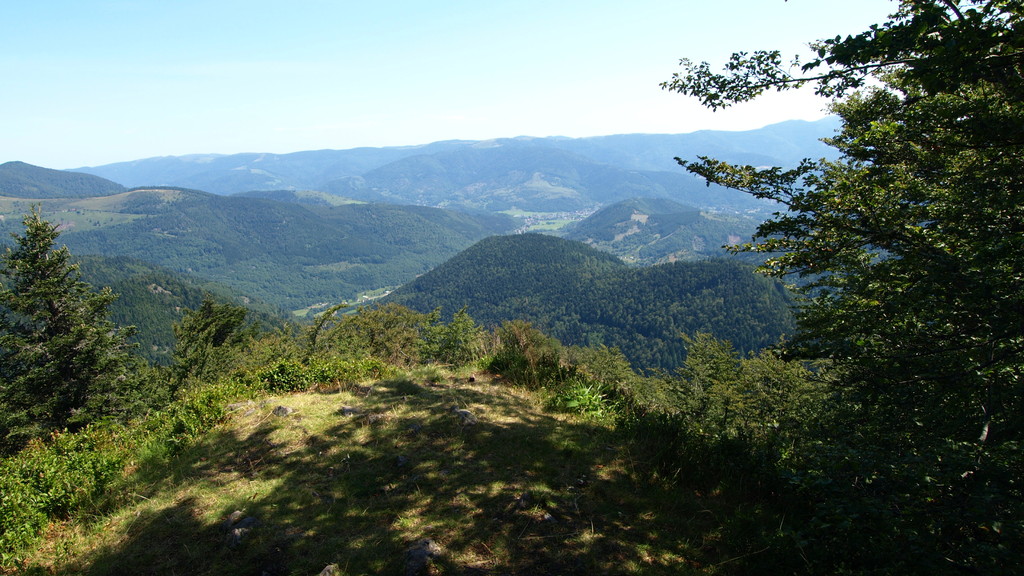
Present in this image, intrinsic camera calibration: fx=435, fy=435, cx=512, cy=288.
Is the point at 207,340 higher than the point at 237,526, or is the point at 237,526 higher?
the point at 237,526

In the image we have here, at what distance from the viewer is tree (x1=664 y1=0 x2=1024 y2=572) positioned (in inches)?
138

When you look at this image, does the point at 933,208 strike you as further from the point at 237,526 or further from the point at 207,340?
the point at 207,340

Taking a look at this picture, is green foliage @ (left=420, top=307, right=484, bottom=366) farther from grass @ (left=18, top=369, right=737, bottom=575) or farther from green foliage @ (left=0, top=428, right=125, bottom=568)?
green foliage @ (left=0, top=428, right=125, bottom=568)

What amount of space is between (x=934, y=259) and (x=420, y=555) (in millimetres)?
6234

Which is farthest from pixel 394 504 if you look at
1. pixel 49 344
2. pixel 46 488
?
pixel 49 344

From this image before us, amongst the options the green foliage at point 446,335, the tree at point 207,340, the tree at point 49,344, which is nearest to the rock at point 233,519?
the tree at point 49,344

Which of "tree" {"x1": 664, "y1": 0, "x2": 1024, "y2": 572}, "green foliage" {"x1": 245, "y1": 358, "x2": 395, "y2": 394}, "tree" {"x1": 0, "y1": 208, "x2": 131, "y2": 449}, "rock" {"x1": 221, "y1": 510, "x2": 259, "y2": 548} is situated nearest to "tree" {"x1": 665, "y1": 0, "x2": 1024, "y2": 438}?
"tree" {"x1": 664, "y1": 0, "x2": 1024, "y2": 572}

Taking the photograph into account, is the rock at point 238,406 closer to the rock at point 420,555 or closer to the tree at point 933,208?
the rock at point 420,555

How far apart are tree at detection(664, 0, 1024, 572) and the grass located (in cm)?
192

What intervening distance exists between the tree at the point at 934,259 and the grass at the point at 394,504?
1.92m

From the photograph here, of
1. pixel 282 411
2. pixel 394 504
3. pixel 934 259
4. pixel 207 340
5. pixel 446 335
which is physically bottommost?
pixel 446 335

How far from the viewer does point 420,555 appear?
3961mm

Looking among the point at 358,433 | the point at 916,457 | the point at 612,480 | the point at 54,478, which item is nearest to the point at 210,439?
the point at 54,478

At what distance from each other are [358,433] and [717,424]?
560 centimetres
